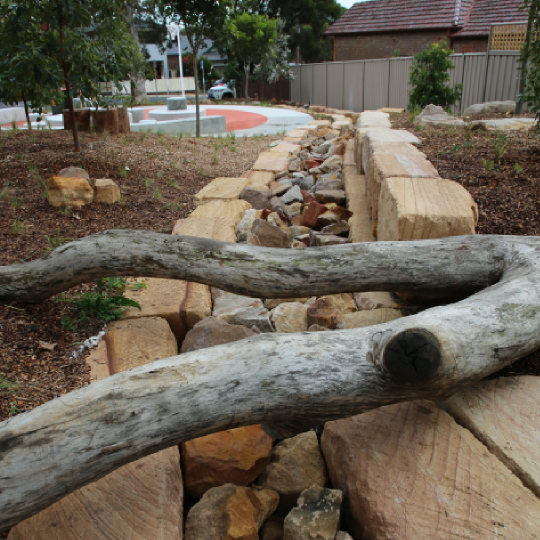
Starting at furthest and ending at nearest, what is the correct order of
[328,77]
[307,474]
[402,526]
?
[328,77] < [307,474] < [402,526]

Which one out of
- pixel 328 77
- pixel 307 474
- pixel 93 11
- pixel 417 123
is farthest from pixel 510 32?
pixel 307 474

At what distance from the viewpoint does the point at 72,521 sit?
4.50 ft

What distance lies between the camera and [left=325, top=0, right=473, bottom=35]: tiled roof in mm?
20922

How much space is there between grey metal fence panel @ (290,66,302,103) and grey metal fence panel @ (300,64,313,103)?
0.20 meters

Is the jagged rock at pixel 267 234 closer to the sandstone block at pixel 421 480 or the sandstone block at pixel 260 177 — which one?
the sandstone block at pixel 260 177

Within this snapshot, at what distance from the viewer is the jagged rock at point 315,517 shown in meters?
1.40

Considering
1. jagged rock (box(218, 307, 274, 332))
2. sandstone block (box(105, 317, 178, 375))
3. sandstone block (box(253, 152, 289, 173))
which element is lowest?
jagged rock (box(218, 307, 274, 332))

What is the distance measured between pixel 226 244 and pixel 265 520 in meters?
1.22

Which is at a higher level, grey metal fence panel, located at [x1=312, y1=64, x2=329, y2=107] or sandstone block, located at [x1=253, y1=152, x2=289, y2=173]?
grey metal fence panel, located at [x1=312, y1=64, x2=329, y2=107]

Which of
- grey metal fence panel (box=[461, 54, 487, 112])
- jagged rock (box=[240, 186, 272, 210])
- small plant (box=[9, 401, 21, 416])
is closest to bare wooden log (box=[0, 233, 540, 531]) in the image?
small plant (box=[9, 401, 21, 416])

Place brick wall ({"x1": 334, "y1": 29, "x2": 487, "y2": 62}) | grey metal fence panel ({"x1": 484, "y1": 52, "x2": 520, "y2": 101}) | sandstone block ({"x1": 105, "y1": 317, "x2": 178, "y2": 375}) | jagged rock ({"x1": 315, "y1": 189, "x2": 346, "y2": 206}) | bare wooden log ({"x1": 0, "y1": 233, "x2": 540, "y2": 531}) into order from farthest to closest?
1. brick wall ({"x1": 334, "y1": 29, "x2": 487, "y2": 62})
2. grey metal fence panel ({"x1": 484, "y1": 52, "x2": 520, "y2": 101})
3. jagged rock ({"x1": 315, "y1": 189, "x2": 346, "y2": 206})
4. sandstone block ({"x1": 105, "y1": 317, "x2": 178, "y2": 375})
5. bare wooden log ({"x1": 0, "y1": 233, "x2": 540, "y2": 531})

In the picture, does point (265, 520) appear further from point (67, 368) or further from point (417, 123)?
point (417, 123)

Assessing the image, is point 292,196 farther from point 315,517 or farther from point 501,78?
point 501,78

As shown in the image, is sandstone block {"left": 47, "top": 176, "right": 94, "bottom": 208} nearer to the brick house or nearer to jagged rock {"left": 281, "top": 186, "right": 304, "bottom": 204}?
jagged rock {"left": 281, "top": 186, "right": 304, "bottom": 204}
